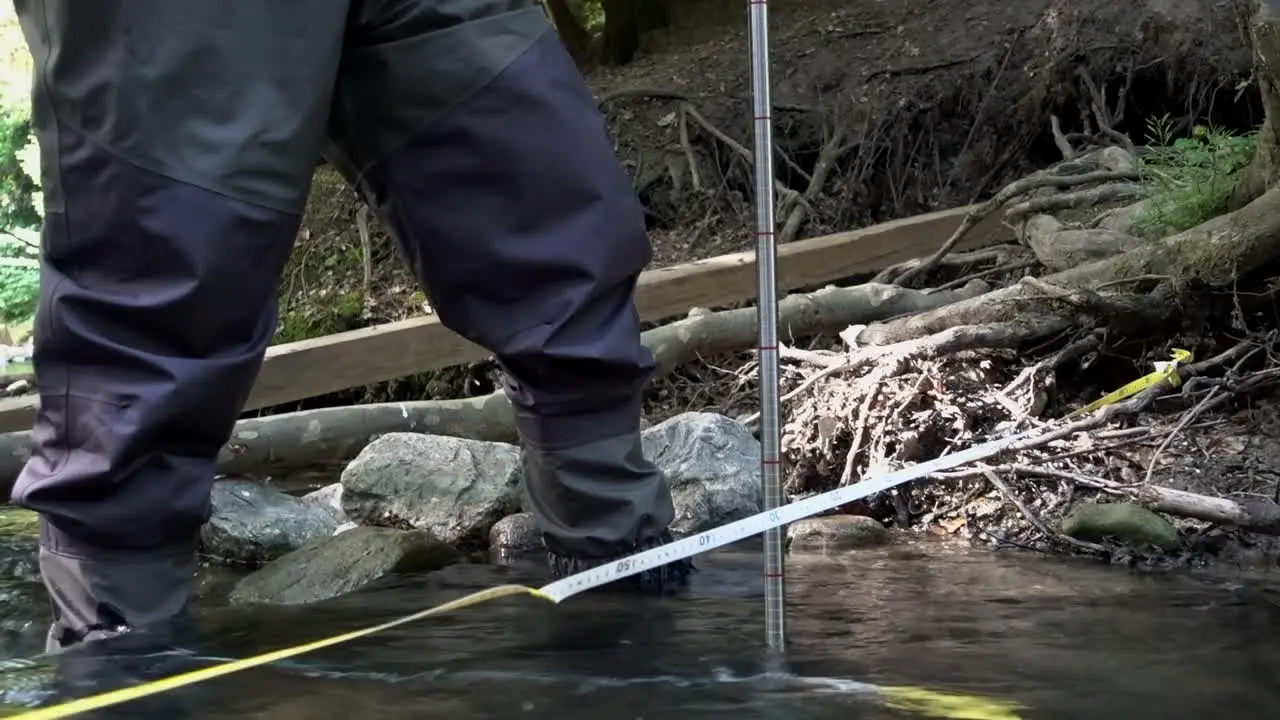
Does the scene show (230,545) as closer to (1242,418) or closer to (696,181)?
(1242,418)

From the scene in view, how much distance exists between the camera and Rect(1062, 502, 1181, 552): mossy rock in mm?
2611

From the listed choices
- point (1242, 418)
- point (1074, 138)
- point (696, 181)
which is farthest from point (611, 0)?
point (1242, 418)

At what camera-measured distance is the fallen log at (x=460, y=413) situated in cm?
369

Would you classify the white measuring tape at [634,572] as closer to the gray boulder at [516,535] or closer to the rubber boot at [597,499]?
the rubber boot at [597,499]

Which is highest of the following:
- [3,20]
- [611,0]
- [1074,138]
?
[3,20]

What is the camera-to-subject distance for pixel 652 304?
471 cm

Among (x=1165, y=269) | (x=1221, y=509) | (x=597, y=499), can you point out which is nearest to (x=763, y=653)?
(x=597, y=499)

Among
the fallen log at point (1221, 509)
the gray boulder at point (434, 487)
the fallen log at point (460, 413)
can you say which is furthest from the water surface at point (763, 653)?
the fallen log at point (460, 413)

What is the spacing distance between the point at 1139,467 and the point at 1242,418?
346 millimetres

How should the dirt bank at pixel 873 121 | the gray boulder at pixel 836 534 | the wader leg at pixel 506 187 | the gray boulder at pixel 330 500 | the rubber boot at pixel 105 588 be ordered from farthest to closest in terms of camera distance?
the dirt bank at pixel 873 121
the gray boulder at pixel 330 500
the gray boulder at pixel 836 534
the wader leg at pixel 506 187
the rubber boot at pixel 105 588

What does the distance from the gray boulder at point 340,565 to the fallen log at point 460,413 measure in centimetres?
89

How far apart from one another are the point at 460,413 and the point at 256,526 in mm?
914

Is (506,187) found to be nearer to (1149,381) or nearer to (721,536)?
(721,536)

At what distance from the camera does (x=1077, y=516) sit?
8.94 ft
